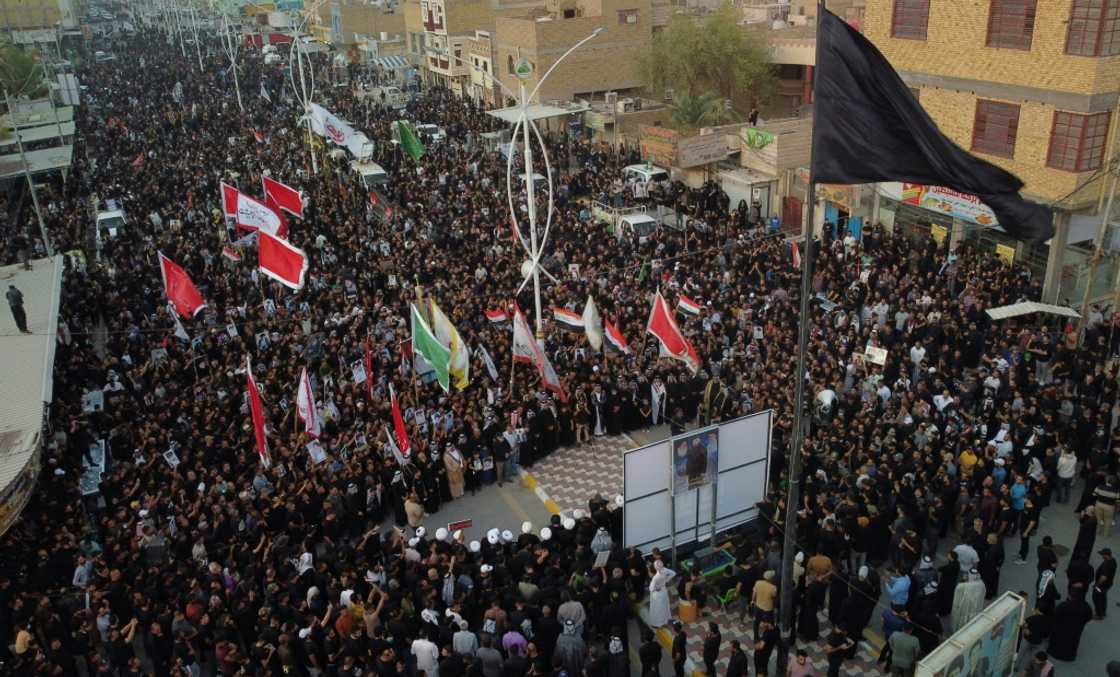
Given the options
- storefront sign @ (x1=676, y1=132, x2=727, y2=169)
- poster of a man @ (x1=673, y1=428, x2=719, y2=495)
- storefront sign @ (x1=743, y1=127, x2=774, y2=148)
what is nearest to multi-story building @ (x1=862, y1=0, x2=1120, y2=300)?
storefront sign @ (x1=743, y1=127, x2=774, y2=148)

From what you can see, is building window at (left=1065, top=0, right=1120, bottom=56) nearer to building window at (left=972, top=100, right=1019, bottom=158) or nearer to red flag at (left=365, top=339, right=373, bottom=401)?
building window at (left=972, top=100, right=1019, bottom=158)

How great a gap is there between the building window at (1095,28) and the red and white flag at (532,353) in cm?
1330

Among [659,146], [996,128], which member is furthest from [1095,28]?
[659,146]

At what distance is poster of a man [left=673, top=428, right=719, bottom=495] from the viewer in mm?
12633

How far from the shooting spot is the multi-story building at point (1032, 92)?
64.7ft

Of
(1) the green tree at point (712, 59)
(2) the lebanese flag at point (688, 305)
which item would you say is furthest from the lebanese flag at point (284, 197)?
(1) the green tree at point (712, 59)

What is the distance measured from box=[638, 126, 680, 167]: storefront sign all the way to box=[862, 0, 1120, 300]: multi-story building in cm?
889

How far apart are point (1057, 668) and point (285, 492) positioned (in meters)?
10.8

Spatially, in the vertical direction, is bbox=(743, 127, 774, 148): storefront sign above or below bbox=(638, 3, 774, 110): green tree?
below

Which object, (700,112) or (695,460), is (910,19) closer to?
(700,112)

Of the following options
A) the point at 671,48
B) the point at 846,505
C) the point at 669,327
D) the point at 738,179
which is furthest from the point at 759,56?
the point at 846,505

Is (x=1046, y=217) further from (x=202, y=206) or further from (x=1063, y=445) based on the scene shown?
(x=202, y=206)

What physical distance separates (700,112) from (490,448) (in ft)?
85.3

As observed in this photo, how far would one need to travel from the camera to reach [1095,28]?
19.3 metres
